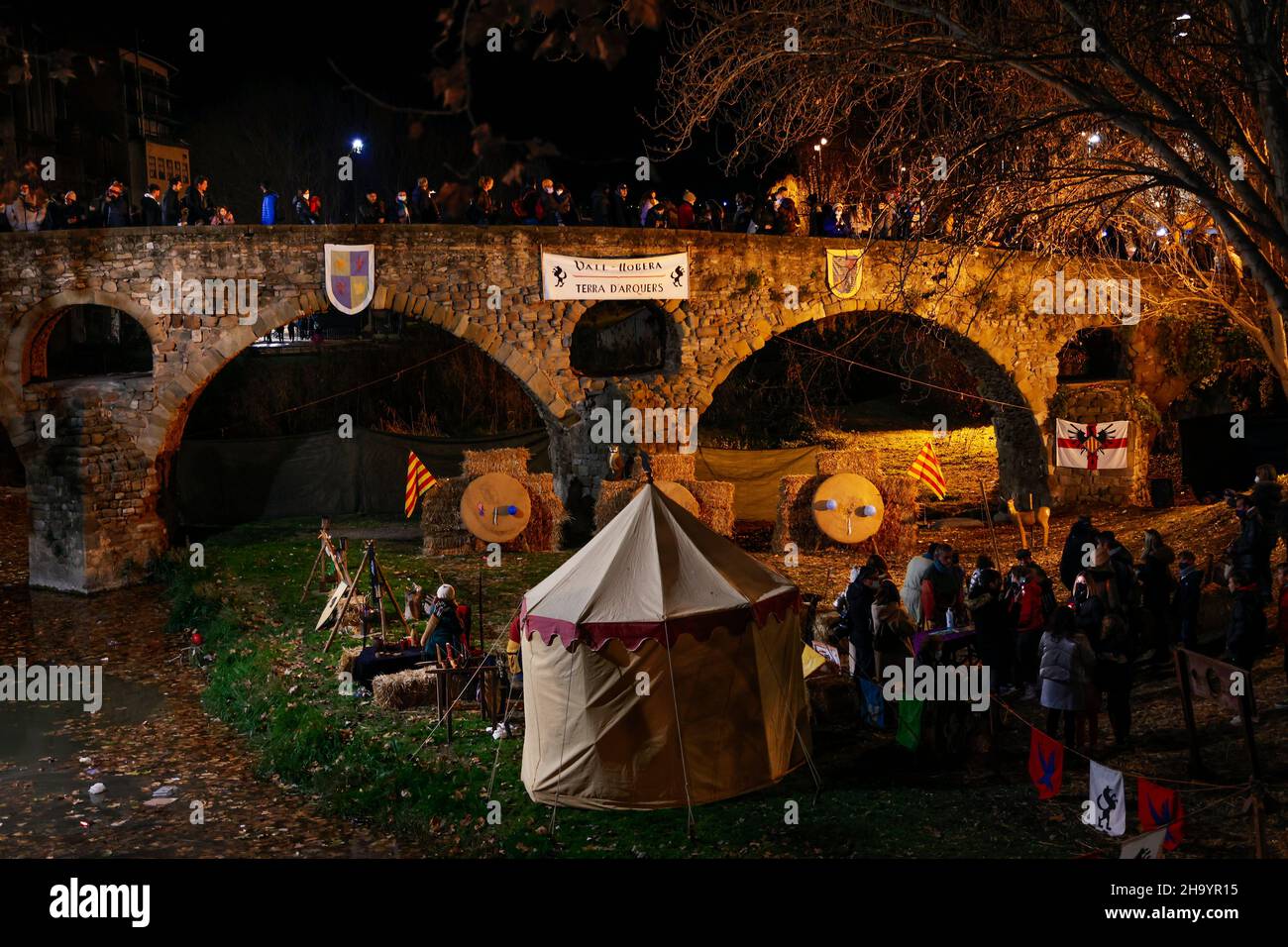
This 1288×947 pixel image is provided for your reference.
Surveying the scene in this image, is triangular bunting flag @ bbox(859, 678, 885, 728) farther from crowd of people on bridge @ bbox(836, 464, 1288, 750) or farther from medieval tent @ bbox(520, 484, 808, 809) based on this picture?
medieval tent @ bbox(520, 484, 808, 809)

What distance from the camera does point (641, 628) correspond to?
32.2ft

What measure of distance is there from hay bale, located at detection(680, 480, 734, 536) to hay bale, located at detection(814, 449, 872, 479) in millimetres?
1548

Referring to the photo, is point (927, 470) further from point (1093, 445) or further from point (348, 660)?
point (348, 660)

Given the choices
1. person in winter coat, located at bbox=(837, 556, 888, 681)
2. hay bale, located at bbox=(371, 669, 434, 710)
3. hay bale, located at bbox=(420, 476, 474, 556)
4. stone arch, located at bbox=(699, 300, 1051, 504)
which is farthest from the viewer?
stone arch, located at bbox=(699, 300, 1051, 504)

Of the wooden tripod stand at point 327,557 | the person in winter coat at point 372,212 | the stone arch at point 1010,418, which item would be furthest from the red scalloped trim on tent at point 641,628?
the stone arch at point 1010,418

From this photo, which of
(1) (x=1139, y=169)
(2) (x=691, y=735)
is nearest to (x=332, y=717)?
(2) (x=691, y=735)

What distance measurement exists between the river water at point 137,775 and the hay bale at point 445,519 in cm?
446

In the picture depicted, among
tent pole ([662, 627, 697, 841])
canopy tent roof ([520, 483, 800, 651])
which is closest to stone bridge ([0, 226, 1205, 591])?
canopy tent roof ([520, 483, 800, 651])

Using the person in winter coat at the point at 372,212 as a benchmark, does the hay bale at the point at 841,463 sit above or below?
below

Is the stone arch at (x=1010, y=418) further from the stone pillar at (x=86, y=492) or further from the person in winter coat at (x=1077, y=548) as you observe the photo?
the stone pillar at (x=86, y=492)

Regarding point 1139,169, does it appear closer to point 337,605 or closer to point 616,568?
point 616,568

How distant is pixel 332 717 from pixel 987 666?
6.28 meters

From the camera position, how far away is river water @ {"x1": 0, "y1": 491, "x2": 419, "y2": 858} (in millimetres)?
10586

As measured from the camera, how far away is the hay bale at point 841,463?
20828mm
